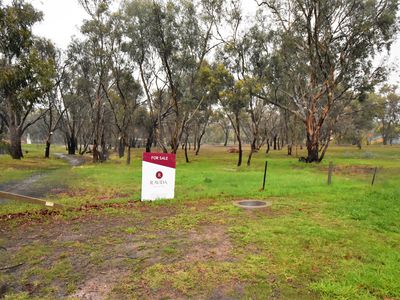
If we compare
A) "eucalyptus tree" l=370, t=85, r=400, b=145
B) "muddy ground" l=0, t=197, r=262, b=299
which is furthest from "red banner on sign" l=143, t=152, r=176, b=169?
"eucalyptus tree" l=370, t=85, r=400, b=145

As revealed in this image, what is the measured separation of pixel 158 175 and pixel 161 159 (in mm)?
552

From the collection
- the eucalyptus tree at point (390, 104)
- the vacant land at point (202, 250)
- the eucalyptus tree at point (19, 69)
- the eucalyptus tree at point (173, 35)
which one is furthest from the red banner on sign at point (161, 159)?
the eucalyptus tree at point (390, 104)

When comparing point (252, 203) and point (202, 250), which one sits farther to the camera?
point (252, 203)

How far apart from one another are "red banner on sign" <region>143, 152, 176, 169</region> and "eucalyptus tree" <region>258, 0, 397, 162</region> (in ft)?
63.7

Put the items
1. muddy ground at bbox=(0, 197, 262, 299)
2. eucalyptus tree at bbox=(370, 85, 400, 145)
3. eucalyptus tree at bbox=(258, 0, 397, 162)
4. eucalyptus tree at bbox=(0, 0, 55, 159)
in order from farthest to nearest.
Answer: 1. eucalyptus tree at bbox=(370, 85, 400, 145)
2. eucalyptus tree at bbox=(258, 0, 397, 162)
3. eucalyptus tree at bbox=(0, 0, 55, 159)
4. muddy ground at bbox=(0, 197, 262, 299)

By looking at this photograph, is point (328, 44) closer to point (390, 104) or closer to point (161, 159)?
point (161, 159)

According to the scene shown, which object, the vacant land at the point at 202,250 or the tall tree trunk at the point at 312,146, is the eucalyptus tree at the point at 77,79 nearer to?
the tall tree trunk at the point at 312,146

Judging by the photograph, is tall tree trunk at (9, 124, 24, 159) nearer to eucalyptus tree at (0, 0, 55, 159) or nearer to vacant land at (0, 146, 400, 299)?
eucalyptus tree at (0, 0, 55, 159)

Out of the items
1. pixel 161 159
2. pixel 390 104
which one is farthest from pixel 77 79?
pixel 390 104

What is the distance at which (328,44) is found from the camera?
27.0m

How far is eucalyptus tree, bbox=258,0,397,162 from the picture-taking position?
24.4m

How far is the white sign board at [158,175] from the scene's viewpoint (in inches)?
379

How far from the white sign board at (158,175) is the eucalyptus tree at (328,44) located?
64.2 feet

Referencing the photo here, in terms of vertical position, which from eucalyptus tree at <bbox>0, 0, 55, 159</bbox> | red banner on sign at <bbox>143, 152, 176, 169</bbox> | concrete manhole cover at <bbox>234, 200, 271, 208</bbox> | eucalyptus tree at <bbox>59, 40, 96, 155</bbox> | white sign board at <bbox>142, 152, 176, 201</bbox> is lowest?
concrete manhole cover at <bbox>234, 200, 271, 208</bbox>
